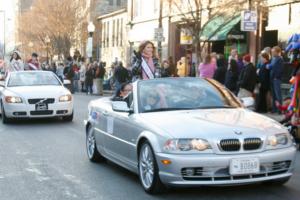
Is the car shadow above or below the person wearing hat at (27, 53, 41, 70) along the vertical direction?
below

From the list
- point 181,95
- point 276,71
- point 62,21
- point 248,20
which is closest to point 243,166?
point 181,95

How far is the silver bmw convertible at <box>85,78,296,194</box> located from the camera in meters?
6.45

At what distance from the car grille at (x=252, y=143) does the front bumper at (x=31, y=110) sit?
8.99 m

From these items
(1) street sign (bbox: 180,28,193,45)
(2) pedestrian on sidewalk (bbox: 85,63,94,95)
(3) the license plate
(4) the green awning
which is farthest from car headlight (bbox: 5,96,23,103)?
(1) street sign (bbox: 180,28,193,45)

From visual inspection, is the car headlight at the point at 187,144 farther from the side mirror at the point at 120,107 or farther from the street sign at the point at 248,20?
the street sign at the point at 248,20

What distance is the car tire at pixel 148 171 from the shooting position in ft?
22.5

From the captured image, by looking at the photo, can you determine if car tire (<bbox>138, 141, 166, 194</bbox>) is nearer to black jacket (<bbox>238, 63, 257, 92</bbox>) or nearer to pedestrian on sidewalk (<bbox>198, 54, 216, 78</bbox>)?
black jacket (<bbox>238, 63, 257, 92</bbox>)

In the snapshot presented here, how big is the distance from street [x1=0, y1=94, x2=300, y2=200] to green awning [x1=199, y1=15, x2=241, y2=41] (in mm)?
14623

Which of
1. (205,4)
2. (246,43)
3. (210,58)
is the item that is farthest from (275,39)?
(210,58)

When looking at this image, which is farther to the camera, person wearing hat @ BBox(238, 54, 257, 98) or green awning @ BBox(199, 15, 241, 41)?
green awning @ BBox(199, 15, 241, 41)

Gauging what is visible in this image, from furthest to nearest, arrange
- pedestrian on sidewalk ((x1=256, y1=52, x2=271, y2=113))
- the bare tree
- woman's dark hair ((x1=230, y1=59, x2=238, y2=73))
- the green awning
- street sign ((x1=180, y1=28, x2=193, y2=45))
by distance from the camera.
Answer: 1. the bare tree
2. street sign ((x1=180, y1=28, x2=193, y2=45))
3. the green awning
4. woman's dark hair ((x1=230, y1=59, x2=238, y2=73))
5. pedestrian on sidewalk ((x1=256, y1=52, x2=271, y2=113))

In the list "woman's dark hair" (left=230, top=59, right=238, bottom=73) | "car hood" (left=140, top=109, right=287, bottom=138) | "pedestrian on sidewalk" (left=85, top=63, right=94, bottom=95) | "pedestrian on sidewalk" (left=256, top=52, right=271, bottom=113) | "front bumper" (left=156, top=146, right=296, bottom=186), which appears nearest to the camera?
"front bumper" (left=156, top=146, right=296, bottom=186)

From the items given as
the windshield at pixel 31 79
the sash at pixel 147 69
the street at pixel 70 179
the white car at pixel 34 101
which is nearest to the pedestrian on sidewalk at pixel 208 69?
the windshield at pixel 31 79

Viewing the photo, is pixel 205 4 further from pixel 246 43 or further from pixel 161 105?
pixel 161 105
